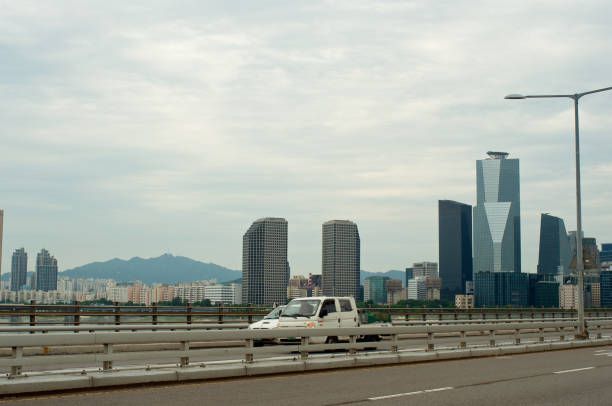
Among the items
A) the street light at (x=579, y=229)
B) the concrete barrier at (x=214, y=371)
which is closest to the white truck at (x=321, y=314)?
the concrete barrier at (x=214, y=371)

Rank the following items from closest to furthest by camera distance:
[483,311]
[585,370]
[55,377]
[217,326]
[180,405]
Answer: [180,405] → [55,377] → [585,370] → [217,326] → [483,311]

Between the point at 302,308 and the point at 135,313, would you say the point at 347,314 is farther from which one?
the point at 135,313

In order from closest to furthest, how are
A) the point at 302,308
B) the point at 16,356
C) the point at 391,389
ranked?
the point at 16,356
the point at 391,389
the point at 302,308

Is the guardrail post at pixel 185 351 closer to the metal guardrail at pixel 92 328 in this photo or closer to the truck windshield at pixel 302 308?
the metal guardrail at pixel 92 328

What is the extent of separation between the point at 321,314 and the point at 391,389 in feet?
37.2

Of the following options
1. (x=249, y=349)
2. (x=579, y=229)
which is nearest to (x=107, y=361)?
(x=249, y=349)

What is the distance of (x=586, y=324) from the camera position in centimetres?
3238

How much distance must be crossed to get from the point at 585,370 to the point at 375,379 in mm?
6221

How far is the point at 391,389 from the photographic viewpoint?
14133 millimetres

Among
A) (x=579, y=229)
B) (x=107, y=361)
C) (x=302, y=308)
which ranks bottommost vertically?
(x=107, y=361)

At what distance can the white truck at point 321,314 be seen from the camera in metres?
25.0

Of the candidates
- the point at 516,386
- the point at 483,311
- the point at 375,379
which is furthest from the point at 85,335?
the point at 483,311

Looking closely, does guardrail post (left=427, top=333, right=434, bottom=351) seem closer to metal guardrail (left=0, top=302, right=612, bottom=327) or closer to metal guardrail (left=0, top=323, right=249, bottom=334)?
metal guardrail (left=0, top=323, right=249, bottom=334)

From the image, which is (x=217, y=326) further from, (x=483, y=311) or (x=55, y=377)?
(x=483, y=311)
